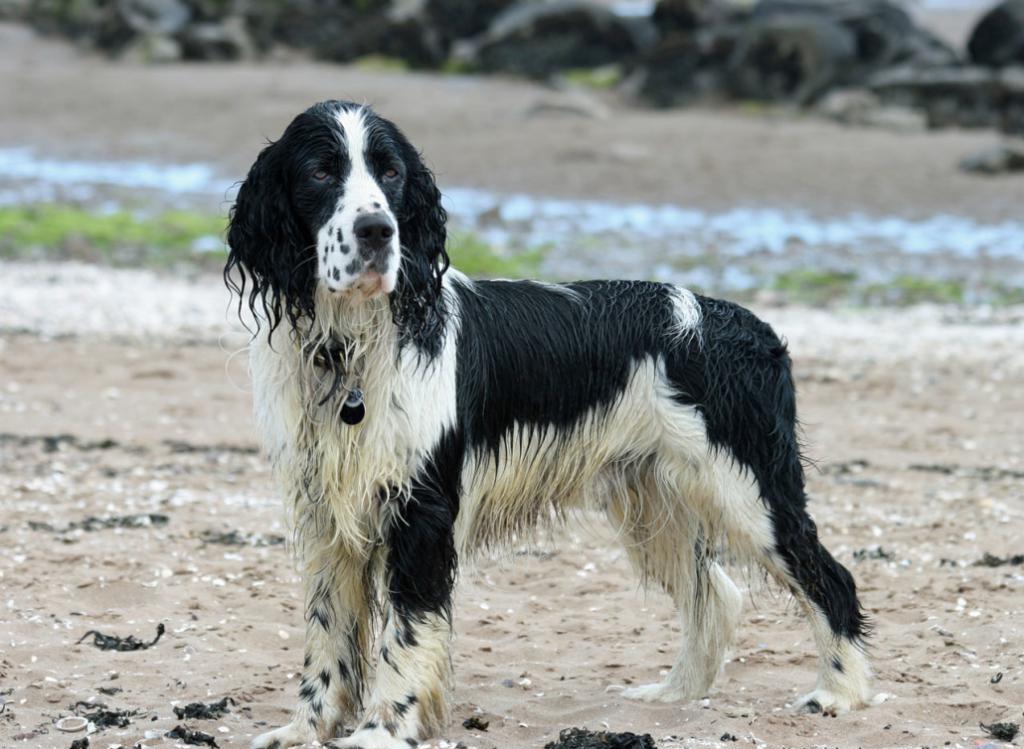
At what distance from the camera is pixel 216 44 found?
3052 centimetres

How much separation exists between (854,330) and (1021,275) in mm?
3653

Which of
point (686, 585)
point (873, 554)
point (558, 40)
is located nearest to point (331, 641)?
point (686, 585)

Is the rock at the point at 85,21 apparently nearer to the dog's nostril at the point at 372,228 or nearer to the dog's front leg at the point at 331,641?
the dog's front leg at the point at 331,641

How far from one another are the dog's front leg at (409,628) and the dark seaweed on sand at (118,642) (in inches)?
48.5

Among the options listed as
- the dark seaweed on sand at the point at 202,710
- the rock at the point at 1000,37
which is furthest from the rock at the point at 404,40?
the dark seaweed on sand at the point at 202,710

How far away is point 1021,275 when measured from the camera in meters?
15.8

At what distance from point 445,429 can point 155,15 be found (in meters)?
30.1

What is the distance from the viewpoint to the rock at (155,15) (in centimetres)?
3172

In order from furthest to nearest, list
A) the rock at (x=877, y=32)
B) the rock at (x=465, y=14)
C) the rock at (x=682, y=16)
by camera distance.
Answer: the rock at (x=465, y=14) → the rock at (x=682, y=16) → the rock at (x=877, y=32)

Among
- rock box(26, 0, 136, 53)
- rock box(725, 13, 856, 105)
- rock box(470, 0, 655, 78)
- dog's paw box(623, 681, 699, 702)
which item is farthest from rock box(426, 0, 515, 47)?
dog's paw box(623, 681, 699, 702)

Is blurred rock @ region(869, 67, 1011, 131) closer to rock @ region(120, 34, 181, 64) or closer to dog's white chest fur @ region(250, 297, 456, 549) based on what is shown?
rock @ region(120, 34, 181, 64)

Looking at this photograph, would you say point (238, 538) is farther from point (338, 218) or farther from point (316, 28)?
point (316, 28)

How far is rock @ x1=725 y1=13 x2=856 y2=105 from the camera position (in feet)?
89.4

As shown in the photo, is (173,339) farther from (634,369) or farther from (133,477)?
(634,369)
